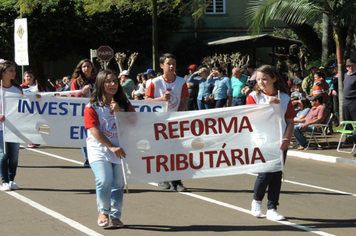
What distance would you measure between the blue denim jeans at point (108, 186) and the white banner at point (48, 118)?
2.59 metres

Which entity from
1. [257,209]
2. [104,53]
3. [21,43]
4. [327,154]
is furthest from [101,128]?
[104,53]

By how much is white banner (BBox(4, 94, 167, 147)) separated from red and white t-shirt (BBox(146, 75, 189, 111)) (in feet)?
1.63

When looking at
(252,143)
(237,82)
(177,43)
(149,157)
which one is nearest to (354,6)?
(237,82)

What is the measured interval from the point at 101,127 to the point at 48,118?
3473 mm

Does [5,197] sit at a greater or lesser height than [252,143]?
lesser

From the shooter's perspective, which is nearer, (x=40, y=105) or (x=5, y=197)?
(x=5, y=197)

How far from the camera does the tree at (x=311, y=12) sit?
41.8ft

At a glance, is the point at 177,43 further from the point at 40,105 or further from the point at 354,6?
the point at 40,105

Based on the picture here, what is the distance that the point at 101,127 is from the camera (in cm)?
509

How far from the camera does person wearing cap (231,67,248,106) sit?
14125 millimetres

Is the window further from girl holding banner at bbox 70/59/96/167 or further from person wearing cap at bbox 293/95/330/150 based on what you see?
girl holding banner at bbox 70/59/96/167

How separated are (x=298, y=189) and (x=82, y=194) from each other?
3.22 metres

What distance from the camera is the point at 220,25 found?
116ft

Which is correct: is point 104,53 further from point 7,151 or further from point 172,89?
point 172,89
